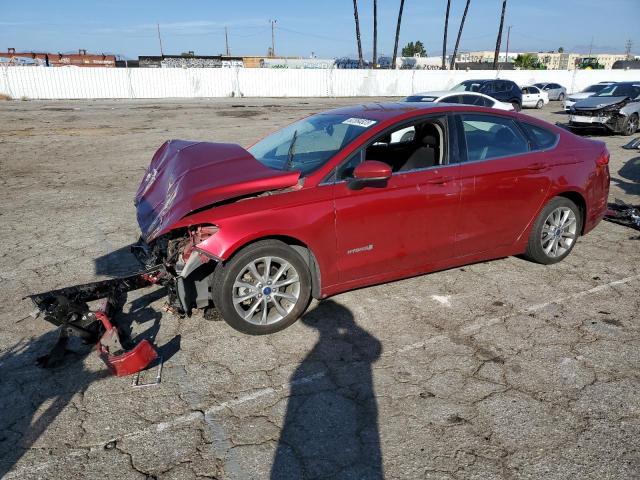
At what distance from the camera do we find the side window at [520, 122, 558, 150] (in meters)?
4.96

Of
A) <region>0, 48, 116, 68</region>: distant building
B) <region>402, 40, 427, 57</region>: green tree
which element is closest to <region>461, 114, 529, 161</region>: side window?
<region>0, 48, 116, 68</region>: distant building

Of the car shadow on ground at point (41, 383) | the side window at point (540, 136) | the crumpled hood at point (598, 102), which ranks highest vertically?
the side window at point (540, 136)

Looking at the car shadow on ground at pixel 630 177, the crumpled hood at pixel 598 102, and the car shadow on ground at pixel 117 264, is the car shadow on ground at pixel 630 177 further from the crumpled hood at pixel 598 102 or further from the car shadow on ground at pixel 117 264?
the car shadow on ground at pixel 117 264

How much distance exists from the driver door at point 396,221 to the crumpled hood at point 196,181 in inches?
20.9

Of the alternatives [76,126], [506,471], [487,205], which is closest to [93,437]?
[506,471]

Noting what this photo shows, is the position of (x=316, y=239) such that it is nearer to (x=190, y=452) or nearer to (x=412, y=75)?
(x=190, y=452)

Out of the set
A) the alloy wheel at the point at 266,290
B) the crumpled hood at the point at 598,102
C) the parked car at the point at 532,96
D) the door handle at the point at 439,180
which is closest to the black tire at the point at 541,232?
the door handle at the point at 439,180

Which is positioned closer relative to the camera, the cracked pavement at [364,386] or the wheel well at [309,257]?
the cracked pavement at [364,386]

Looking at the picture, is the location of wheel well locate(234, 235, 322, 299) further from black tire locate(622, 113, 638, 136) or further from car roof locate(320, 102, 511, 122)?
black tire locate(622, 113, 638, 136)

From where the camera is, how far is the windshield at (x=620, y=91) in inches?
673

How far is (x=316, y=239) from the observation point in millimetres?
3906

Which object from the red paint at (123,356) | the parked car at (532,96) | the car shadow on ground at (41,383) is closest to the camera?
the car shadow on ground at (41,383)

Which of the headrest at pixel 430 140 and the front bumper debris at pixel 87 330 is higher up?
the headrest at pixel 430 140

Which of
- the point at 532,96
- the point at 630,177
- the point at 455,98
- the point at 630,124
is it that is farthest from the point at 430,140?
the point at 532,96
